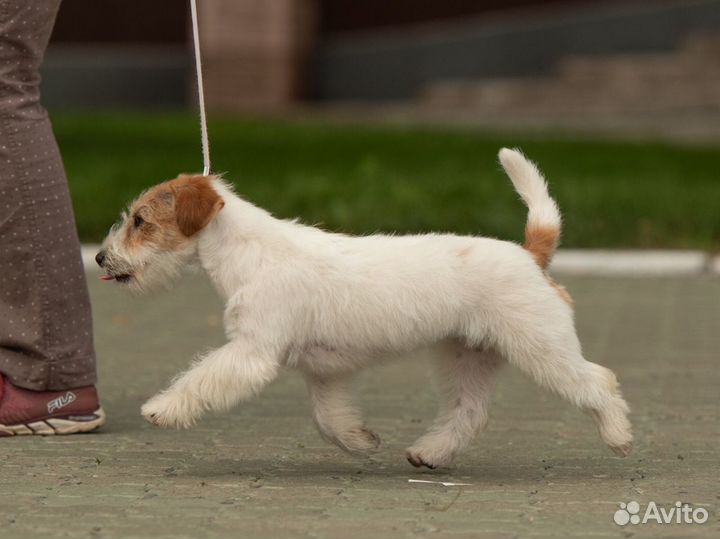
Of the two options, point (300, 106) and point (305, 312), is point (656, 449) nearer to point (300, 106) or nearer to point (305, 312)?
point (305, 312)

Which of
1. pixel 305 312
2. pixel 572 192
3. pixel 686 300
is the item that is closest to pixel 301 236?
pixel 305 312

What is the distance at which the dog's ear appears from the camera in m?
5.22

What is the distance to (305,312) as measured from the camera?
5.15 meters

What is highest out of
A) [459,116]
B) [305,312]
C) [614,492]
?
[305,312]

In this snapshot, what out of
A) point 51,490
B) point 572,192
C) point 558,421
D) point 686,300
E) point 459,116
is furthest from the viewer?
point 459,116

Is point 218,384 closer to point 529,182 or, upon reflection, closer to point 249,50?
point 529,182

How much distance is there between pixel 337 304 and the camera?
5133mm

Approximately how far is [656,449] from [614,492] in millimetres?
740

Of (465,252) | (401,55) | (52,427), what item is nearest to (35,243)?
(52,427)

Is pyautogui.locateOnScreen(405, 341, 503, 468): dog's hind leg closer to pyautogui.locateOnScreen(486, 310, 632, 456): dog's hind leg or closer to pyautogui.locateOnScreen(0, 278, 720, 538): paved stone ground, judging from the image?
pyautogui.locateOnScreen(0, 278, 720, 538): paved stone ground

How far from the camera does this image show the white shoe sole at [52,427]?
5.84 meters

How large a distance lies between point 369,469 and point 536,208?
41.1 inches

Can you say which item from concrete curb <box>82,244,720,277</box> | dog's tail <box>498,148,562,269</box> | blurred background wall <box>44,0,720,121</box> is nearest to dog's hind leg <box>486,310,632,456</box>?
dog's tail <box>498,148,562,269</box>

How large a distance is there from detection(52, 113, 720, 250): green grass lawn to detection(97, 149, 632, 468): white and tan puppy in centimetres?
517
